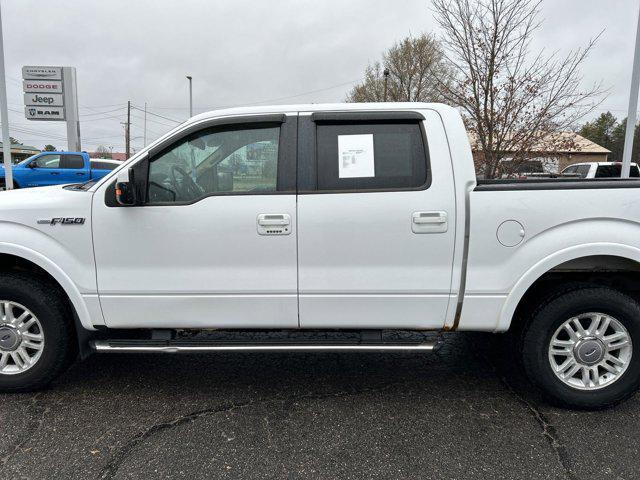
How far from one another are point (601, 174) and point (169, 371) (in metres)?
17.5

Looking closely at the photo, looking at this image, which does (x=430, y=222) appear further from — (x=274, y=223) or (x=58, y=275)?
(x=58, y=275)

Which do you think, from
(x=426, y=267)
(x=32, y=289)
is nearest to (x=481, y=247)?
(x=426, y=267)

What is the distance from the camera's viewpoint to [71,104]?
2064cm

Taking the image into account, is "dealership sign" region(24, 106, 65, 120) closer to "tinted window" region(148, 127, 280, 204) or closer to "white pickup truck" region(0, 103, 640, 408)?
"white pickup truck" region(0, 103, 640, 408)

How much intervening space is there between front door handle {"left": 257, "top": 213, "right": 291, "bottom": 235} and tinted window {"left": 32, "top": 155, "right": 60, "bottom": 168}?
1738cm

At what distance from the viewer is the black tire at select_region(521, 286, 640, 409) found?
9.58 ft

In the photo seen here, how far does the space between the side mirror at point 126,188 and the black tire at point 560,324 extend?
9.15ft

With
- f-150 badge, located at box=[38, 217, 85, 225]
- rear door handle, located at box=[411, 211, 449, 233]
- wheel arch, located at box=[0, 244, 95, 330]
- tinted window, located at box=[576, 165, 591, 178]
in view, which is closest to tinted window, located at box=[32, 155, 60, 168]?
wheel arch, located at box=[0, 244, 95, 330]

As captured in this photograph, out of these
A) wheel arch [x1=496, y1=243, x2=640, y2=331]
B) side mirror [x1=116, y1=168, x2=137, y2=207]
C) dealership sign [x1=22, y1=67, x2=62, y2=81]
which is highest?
dealership sign [x1=22, y1=67, x2=62, y2=81]

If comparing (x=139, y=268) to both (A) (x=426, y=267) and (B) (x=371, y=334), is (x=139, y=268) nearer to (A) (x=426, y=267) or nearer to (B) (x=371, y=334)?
(B) (x=371, y=334)

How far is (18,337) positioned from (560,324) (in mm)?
3760

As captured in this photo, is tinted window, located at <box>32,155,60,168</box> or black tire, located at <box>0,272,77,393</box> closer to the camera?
black tire, located at <box>0,272,77,393</box>

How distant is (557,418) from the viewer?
2.98 meters

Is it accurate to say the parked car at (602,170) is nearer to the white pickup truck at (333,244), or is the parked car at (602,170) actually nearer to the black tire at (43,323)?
the white pickup truck at (333,244)
